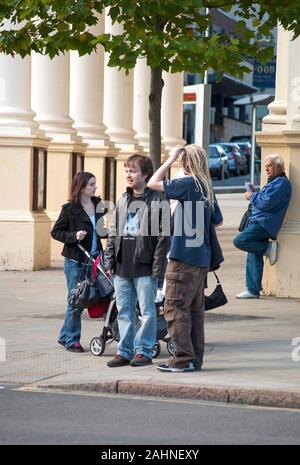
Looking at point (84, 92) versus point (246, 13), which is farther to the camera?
point (84, 92)

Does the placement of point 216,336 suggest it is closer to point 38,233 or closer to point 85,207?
point 85,207

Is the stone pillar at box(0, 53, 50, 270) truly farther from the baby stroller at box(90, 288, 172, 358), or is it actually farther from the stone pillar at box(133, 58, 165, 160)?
the stone pillar at box(133, 58, 165, 160)

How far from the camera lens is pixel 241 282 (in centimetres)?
1983

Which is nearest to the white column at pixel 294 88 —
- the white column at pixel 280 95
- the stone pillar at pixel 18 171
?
the white column at pixel 280 95

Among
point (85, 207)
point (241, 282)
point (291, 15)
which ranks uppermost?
point (291, 15)

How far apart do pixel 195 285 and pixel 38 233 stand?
9.33m

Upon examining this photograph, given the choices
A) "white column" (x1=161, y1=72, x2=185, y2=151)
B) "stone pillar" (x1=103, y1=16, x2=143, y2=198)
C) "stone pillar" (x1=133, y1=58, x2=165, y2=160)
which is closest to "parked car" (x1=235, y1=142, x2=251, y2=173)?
"white column" (x1=161, y1=72, x2=185, y2=151)

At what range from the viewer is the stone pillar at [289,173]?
56.9 feet

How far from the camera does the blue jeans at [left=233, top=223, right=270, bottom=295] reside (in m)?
17.1

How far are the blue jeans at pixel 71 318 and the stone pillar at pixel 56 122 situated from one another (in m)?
9.83

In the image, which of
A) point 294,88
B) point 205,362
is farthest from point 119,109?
point 205,362

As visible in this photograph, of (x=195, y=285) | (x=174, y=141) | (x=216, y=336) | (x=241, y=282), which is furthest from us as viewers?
(x=174, y=141)

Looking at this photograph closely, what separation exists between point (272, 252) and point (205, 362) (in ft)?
16.9

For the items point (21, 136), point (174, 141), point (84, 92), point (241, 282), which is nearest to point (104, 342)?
point (241, 282)
